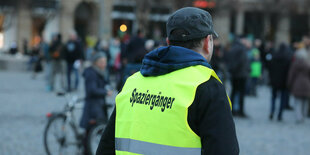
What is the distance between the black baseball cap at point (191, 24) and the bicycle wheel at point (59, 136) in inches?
180

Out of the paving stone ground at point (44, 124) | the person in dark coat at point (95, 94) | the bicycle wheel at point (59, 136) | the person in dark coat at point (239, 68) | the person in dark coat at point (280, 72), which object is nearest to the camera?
the person in dark coat at point (95, 94)

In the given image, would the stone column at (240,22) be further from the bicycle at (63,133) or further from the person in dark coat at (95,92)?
the bicycle at (63,133)

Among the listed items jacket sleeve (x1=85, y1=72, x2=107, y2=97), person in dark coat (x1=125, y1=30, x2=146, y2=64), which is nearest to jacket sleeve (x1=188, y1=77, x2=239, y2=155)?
jacket sleeve (x1=85, y1=72, x2=107, y2=97)

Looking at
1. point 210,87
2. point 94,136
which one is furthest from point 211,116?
point 94,136

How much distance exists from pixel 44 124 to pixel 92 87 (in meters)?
3.45

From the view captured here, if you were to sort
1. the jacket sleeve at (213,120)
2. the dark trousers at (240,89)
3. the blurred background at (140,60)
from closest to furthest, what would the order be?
the jacket sleeve at (213,120), the blurred background at (140,60), the dark trousers at (240,89)

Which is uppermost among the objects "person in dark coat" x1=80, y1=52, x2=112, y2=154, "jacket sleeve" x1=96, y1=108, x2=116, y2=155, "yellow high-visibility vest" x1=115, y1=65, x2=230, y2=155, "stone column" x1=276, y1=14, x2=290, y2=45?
"yellow high-visibility vest" x1=115, y1=65, x2=230, y2=155

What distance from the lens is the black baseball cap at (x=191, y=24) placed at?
2.30 m

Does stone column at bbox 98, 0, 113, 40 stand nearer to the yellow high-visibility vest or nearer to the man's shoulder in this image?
the yellow high-visibility vest

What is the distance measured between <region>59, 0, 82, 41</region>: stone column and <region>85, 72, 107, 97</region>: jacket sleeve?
29.3 meters

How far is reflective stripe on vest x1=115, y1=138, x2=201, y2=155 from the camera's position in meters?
2.20

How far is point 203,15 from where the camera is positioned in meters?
2.33

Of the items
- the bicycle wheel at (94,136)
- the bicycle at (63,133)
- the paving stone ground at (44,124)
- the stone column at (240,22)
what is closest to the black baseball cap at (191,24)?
the bicycle wheel at (94,136)

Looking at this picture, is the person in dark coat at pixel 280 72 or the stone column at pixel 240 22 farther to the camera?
the stone column at pixel 240 22
